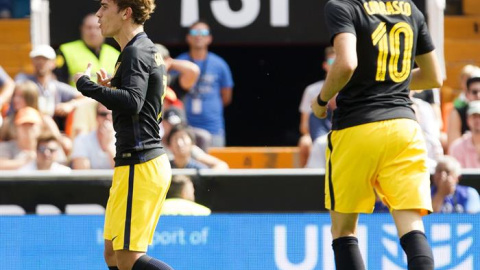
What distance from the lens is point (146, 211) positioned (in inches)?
205

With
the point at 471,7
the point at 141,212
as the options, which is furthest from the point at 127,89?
the point at 471,7

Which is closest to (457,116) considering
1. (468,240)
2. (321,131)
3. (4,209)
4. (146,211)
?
(321,131)

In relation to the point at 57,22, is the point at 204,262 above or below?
Result: below

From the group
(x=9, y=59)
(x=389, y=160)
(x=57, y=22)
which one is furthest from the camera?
(x=9, y=59)

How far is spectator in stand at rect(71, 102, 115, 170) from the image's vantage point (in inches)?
336

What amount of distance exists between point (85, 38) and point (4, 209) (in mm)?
3546

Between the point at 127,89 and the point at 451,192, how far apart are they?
2.97 metres

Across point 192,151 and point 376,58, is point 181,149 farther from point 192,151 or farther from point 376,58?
point 376,58

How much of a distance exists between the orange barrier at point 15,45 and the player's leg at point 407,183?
7.48 metres

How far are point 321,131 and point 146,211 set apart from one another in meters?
4.53

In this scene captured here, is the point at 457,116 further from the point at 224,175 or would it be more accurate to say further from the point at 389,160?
the point at 389,160

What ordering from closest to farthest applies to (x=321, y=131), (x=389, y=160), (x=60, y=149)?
(x=389, y=160) → (x=60, y=149) → (x=321, y=131)

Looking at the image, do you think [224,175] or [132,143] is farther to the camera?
[224,175]

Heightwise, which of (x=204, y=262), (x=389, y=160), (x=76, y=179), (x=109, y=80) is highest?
(x=109, y=80)
